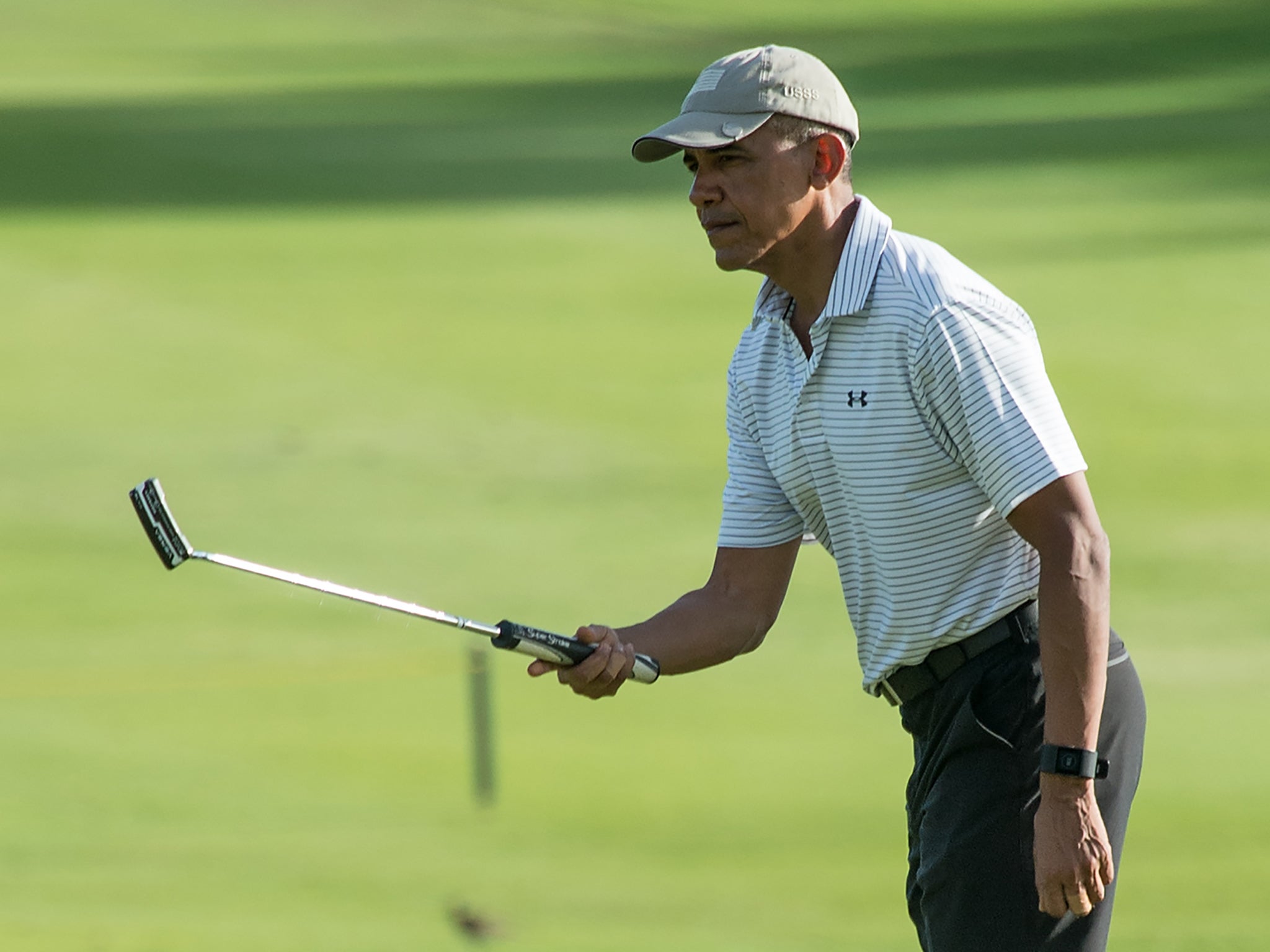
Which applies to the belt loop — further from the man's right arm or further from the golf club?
the golf club

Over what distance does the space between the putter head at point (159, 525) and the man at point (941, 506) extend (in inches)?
23.1

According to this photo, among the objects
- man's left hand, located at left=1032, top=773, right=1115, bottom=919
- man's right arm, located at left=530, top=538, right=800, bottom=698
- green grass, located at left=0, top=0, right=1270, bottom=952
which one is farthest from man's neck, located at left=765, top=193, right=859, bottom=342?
green grass, located at left=0, top=0, right=1270, bottom=952

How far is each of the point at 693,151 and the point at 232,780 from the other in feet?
8.31

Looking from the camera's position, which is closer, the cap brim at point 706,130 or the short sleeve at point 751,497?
the cap brim at point 706,130

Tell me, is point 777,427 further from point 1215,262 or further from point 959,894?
point 1215,262

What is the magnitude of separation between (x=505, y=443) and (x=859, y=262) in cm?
414

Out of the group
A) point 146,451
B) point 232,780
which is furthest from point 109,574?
point 232,780

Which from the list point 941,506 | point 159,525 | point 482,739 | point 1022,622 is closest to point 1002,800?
point 1022,622

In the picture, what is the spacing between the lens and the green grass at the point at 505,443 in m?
4.54

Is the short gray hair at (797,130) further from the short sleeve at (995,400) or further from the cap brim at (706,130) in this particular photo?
the short sleeve at (995,400)

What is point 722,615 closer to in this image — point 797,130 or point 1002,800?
point 1002,800

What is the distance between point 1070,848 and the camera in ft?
8.70

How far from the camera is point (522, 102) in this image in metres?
10.4

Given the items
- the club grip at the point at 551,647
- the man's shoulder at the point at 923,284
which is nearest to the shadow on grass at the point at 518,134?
the club grip at the point at 551,647
